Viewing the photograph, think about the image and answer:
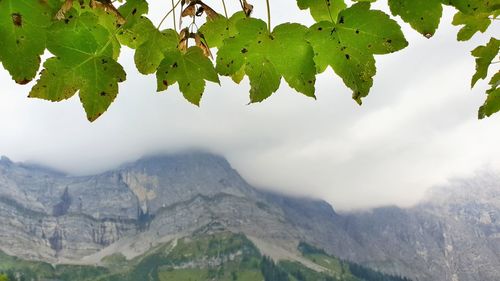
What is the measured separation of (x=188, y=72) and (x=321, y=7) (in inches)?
28.0

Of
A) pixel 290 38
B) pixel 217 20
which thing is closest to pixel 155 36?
pixel 217 20

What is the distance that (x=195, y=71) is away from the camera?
80.3 inches

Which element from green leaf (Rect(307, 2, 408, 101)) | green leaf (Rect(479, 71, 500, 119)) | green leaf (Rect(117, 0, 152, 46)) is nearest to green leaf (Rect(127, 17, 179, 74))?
green leaf (Rect(117, 0, 152, 46))

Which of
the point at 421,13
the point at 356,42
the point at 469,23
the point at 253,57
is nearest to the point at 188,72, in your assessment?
the point at 253,57

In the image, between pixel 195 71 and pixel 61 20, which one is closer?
pixel 61 20

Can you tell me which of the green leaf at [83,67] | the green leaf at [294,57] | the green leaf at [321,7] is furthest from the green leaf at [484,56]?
the green leaf at [83,67]

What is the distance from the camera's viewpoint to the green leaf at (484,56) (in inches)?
103

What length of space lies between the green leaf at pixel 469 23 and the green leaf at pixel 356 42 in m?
1.27

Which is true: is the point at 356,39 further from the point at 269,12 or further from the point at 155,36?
the point at 155,36

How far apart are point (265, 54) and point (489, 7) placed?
1217 mm

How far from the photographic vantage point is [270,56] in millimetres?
1640

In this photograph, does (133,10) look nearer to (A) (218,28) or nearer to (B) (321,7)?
(A) (218,28)

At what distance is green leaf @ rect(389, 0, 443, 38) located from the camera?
1406 mm

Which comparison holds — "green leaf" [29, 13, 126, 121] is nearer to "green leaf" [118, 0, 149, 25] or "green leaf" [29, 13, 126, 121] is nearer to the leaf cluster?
the leaf cluster
